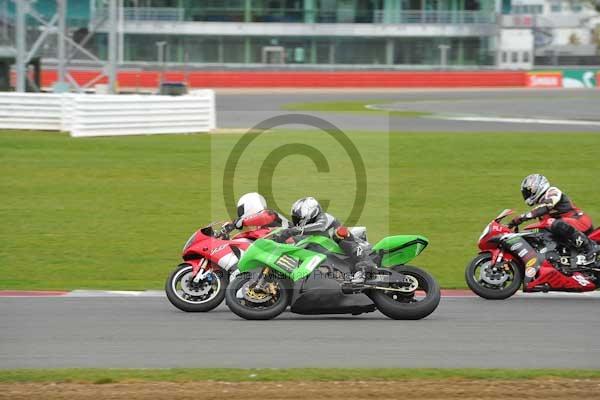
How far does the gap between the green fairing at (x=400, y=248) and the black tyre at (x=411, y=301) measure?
155mm

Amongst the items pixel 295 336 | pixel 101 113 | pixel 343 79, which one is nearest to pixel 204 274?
pixel 295 336

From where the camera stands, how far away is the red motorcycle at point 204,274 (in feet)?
34.9

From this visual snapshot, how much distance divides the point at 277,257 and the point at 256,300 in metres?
0.50

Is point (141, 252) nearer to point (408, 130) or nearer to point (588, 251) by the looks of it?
point (588, 251)

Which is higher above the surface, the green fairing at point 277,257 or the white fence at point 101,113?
the white fence at point 101,113

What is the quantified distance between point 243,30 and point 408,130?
141 feet

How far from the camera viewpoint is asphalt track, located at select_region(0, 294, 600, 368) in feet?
27.5

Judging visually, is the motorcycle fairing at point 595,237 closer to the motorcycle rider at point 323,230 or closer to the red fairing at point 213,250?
the motorcycle rider at point 323,230

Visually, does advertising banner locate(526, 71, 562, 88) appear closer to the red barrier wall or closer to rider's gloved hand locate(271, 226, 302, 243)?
the red barrier wall

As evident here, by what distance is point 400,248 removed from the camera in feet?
33.5

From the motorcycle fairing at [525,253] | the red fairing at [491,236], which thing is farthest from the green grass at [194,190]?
the motorcycle fairing at [525,253]

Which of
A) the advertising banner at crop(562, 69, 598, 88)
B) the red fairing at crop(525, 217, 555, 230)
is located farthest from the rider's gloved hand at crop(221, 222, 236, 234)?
the advertising banner at crop(562, 69, 598, 88)

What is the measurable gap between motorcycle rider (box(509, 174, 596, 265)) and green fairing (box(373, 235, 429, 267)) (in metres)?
2.21

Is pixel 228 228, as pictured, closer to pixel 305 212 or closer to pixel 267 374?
pixel 305 212
